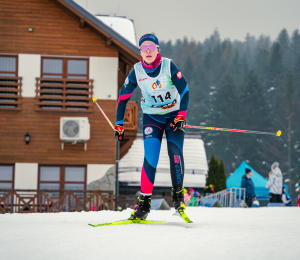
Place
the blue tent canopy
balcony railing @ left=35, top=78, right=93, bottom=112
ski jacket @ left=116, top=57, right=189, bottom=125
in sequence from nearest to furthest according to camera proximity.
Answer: ski jacket @ left=116, top=57, right=189, bottom=125 < balcony railing @ left=35, top=78, right=93, bottom=112 < the blue tent canopy

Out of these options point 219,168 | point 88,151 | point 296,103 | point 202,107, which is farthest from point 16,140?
point 202,107

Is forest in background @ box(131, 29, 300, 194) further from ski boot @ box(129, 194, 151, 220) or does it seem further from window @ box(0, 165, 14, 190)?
ski boot @ box(129, 194, 151, 220)

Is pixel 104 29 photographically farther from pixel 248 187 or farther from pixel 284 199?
pixel 284 199

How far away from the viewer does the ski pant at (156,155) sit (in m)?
5.12

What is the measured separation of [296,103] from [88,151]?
155ft

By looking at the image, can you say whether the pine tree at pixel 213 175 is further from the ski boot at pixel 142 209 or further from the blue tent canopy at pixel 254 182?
the ski boot at pixel 142 209

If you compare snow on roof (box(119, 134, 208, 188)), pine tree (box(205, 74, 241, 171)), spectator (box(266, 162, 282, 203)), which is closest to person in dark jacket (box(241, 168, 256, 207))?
spectator (box(266, 162, 282, 203))

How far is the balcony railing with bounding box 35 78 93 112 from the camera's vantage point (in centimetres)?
1734

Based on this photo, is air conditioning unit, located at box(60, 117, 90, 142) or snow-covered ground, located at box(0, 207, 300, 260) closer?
snow-covered ground, located at box(0, 207, 300, 260)

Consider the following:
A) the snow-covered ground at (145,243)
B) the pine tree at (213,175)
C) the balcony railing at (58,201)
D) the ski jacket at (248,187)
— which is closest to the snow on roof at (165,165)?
the pine tree at (213,175)

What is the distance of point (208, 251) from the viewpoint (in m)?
3.02

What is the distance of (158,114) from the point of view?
531 centimetres

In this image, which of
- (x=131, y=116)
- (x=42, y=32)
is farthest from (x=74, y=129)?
(x=42, y=32)

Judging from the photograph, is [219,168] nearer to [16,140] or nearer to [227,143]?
[16,140]
